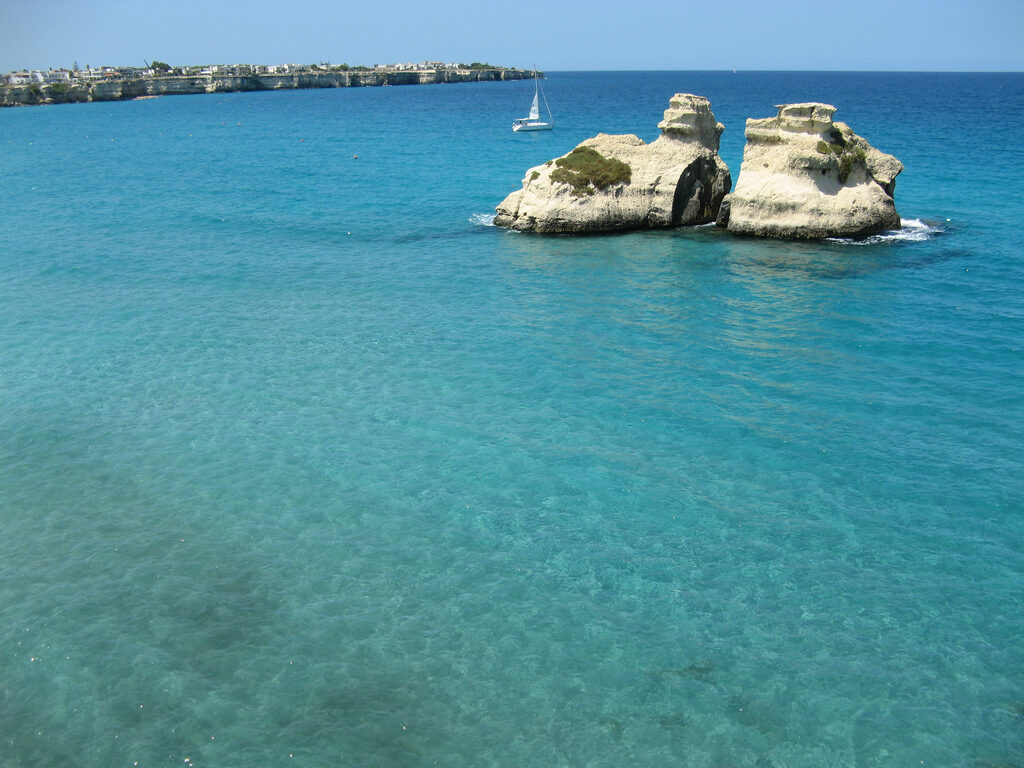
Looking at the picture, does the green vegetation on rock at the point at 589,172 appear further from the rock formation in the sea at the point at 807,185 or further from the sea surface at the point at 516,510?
the sea surface at the point at 516,510

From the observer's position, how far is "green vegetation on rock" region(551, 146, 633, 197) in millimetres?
38594

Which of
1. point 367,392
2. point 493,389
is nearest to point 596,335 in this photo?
point 493,389

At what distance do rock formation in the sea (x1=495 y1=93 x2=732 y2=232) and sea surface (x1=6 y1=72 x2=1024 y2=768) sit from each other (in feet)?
17.8

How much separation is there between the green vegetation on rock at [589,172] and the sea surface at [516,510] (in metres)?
6.18

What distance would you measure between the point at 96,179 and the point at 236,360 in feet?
145

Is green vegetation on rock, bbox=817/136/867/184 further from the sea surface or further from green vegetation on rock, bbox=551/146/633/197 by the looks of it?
green vegetation on rock, bbox=551/146/633/197

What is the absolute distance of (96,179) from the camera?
58688 mm

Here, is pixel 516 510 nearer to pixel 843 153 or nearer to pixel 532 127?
pixel 843 153

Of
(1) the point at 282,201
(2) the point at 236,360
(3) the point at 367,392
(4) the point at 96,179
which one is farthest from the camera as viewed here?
(4) the point at 96,179

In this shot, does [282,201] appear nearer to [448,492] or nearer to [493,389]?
[493,389]

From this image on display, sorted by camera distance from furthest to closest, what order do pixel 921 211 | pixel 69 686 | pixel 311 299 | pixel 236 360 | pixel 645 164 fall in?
1. pixel 921 211
2. pixel 645 164
3. pixel 311 299
4. pixel 236 360
5. pixel 69 686

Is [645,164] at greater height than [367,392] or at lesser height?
greater

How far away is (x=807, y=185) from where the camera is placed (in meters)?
36.5

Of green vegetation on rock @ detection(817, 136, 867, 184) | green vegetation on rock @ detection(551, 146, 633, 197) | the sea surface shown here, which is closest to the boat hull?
green vegetation on rock @ detection(551, 146, 633, 197)
